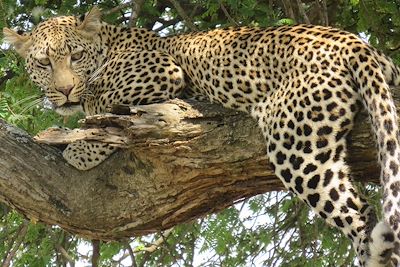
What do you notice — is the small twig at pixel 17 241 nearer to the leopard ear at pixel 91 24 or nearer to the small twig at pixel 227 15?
the leopard ear at pixel 91 24

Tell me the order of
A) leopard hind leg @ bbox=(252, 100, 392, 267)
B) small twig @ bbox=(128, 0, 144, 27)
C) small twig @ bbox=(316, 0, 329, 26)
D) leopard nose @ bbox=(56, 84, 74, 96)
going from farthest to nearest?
small twig @ bbox=(128, 0, 144, 27) < small twig @ bbox=(316, 0, 329, 26) < leopard nose @ bbox=(56, 84, 74, 96) < leopard hind leg @ bbox=(252, 100, 392, 267)

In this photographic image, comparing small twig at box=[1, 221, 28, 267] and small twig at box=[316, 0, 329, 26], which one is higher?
small twig at box=[316, 0, 329, 26]

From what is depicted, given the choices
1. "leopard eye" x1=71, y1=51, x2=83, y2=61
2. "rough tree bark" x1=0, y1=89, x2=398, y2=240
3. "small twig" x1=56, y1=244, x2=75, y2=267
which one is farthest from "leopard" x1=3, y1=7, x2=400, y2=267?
"small twig" x1=56, y1=244, x2=75, y2=267

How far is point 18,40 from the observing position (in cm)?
729

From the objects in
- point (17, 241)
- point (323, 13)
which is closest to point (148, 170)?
point (17, 241)

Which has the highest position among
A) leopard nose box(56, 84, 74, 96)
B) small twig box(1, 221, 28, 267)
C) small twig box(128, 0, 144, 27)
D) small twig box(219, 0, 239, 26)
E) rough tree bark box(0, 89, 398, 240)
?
small twig box(128, 0, 144, 27)

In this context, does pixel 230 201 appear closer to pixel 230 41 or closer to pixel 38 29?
pixel 230 41

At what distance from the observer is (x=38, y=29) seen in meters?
7.29

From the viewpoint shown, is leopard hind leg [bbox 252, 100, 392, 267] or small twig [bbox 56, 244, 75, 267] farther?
small twig [bbox 56, 244, 75, 267]

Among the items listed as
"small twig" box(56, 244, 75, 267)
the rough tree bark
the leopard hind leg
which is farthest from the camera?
"small twig" box(56, 244, 75, 267)

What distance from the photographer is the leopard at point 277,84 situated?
5.20 m

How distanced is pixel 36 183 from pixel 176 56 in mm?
1421

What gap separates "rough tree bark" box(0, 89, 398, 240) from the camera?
224 inches

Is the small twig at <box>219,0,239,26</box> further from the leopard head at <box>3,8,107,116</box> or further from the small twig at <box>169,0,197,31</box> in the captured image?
the leopard head at <box>3,8,107,116</box>
